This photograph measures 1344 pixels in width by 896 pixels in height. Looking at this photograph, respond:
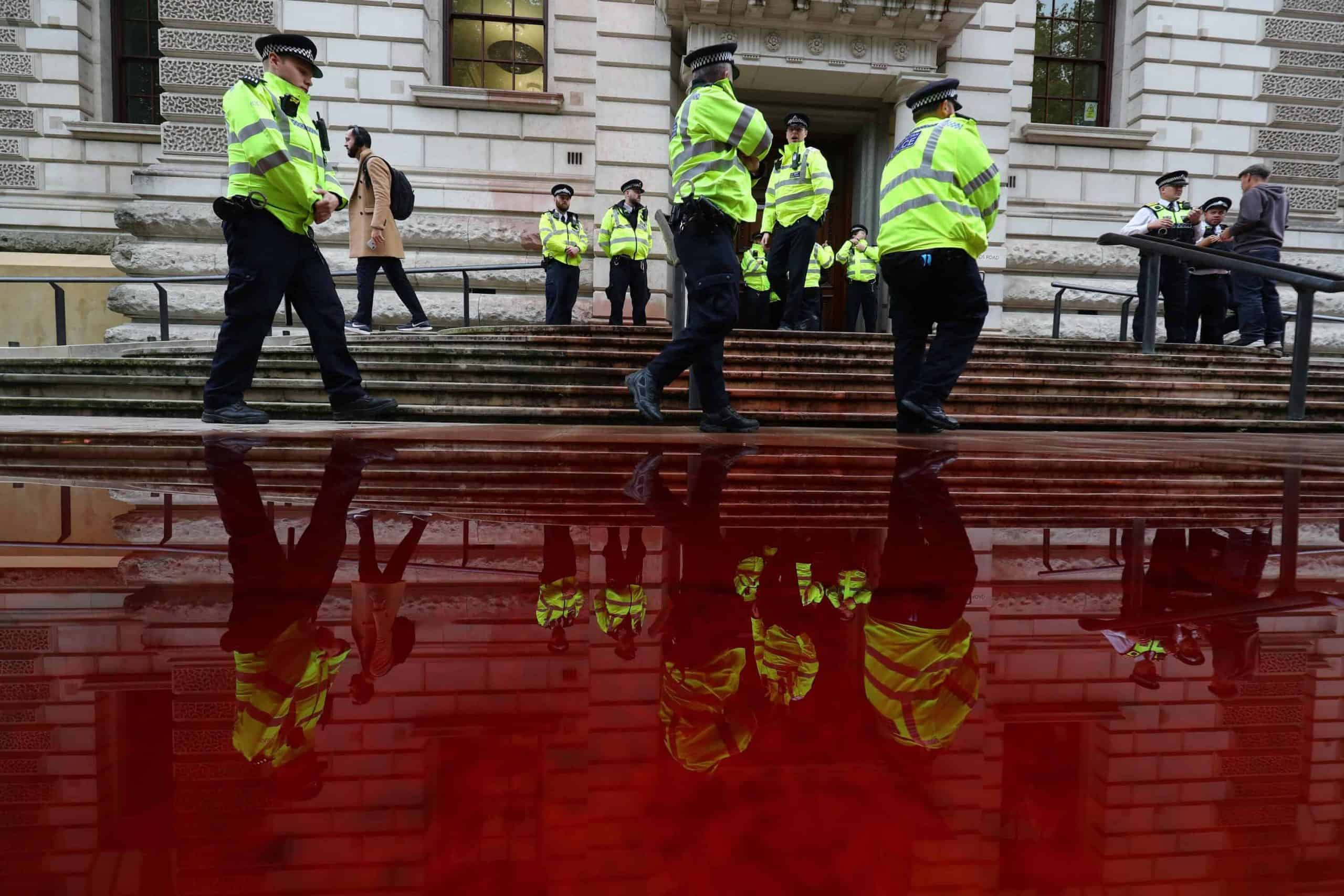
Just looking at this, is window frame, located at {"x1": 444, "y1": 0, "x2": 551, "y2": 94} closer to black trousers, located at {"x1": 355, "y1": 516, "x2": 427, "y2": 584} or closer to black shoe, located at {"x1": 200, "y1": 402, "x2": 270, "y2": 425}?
black shoe, located at {"x1": 200, "y1": 402, "x2": 270, "y2": 425}

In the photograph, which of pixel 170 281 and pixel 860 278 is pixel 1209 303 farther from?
pixel 170 281

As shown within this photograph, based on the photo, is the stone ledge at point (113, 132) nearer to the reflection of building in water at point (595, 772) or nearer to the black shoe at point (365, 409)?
the black shoe at point (365, 409)

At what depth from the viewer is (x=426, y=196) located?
11.0m

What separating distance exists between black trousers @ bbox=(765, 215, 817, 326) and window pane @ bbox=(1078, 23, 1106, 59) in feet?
26.0

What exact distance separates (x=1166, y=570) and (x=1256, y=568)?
0.16 metres

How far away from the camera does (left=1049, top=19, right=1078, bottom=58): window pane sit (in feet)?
42.8

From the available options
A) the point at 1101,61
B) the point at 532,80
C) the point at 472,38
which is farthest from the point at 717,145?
the point at 1101,61

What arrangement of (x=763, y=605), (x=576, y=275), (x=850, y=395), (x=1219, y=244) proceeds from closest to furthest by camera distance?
1. (x=763, y=605)
2. (x=850, y=395)
3. (x=1219, y=244)
4. (x=576, y=275)

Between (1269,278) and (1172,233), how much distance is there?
256 centimetres

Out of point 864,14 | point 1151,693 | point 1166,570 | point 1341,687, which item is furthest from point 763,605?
point 864,14

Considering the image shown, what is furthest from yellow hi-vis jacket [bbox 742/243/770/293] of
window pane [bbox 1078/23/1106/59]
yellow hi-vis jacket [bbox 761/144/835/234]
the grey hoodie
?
window pane [bbox 1078/23/1106/59]

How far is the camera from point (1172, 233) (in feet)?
28.3

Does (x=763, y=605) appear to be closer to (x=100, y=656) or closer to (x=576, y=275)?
(x=100, y=656)

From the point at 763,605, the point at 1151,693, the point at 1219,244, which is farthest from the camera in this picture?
the point at 1219,244
